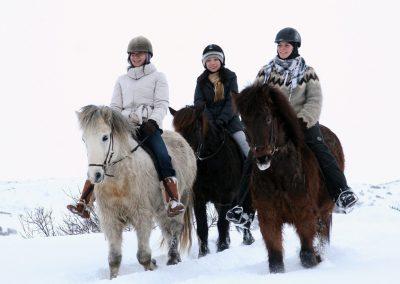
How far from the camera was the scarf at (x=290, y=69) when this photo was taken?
6059mm

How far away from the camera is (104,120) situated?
19.4 feet

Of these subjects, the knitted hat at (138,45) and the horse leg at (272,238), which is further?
the knitted hat at (138,45)

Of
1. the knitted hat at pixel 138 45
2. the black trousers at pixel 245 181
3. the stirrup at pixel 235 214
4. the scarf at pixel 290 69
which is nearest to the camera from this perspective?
the black trousers at pixel 245 181

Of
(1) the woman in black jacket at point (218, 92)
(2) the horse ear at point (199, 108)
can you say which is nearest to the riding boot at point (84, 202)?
(2) the horse ear at point (199, 108)

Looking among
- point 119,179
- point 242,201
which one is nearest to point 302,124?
point 242,201

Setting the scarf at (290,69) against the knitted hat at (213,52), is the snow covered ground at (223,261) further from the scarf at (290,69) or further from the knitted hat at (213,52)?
the knitted hat at (213,52)

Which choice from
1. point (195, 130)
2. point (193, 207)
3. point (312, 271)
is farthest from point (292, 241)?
point (312, 271)

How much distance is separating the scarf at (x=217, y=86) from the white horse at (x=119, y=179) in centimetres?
229

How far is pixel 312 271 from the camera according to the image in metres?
4.80

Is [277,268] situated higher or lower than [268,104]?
lower

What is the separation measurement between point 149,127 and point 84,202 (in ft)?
4.09

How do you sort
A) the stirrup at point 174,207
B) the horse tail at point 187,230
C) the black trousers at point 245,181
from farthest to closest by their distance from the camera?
1. the horse tail at point 187,230
2. the stirrup at point 174,207
3. the black trousers at point 245,181

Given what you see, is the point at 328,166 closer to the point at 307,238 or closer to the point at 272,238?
the point at 307,238

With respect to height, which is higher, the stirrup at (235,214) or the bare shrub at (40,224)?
the stirrup at (235,214)
